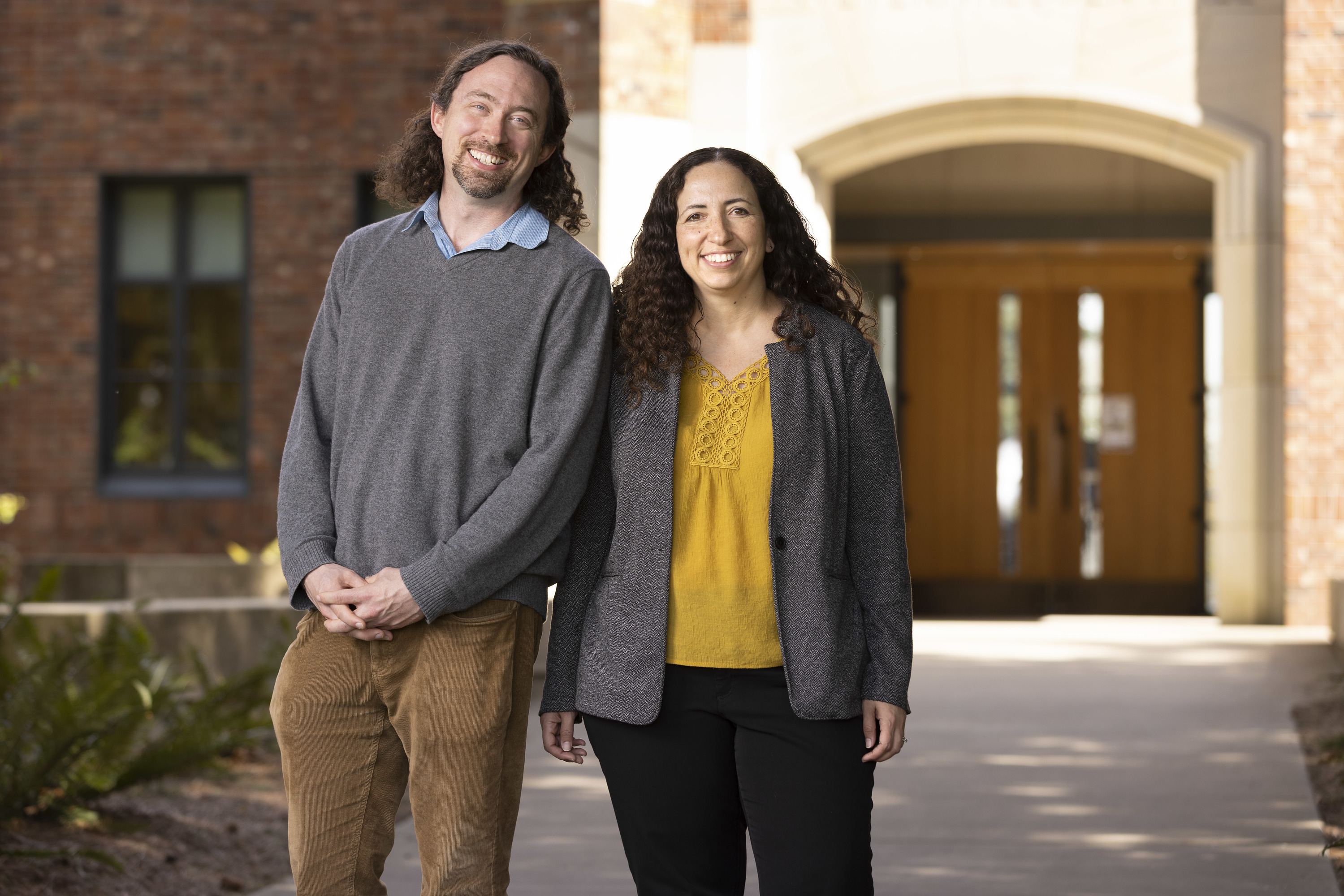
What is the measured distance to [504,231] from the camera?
115 inches

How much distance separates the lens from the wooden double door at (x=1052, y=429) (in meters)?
14.2

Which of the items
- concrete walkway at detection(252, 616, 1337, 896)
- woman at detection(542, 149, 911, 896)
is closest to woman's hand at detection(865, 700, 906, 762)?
woman at detection(542, 149, 911, 896)

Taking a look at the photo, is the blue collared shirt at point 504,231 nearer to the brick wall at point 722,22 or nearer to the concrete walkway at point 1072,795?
the concrete walkway at point 1072,795

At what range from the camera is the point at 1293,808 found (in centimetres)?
543

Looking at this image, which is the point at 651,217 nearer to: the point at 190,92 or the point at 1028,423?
the point at 190,92

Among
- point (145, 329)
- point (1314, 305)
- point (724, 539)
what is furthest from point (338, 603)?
point (145, 329)

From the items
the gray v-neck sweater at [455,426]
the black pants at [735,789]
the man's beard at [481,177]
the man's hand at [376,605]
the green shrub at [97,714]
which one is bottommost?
the green shrub at [97,714]

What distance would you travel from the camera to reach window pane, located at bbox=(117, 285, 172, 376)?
510 inches

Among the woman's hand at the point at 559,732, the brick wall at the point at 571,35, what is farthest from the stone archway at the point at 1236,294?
the woman's hand at the point at 559,732

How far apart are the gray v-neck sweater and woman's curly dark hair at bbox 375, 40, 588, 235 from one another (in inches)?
8.2

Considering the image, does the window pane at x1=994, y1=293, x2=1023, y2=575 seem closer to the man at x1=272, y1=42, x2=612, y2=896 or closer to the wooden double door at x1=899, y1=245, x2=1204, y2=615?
the wooden double door at x1=899, y1=245, x2=1204, y2=615

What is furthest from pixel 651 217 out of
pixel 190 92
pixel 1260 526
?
pixel 190 92

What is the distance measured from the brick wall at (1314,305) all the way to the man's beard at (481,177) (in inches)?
354

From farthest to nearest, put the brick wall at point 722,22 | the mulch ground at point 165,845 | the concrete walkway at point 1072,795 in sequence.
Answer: the brick wall at point 722,22 → the concrete walkway at point 1072,795 → the mulch ground at point 165,845
